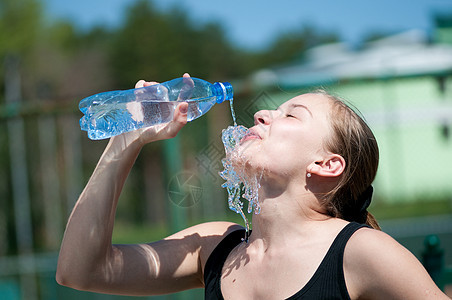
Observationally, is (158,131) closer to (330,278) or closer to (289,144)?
(289,144)

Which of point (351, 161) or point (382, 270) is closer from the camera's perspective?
point (382, 270)

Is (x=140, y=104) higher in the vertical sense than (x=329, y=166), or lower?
higher

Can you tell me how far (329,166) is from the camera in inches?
72.1

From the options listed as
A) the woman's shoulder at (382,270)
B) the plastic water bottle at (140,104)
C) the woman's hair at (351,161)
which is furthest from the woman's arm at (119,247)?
the woman's shoulder at (382,270)

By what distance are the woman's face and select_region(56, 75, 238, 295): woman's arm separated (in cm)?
29

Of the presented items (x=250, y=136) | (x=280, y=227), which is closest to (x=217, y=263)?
(x=280, y=227)

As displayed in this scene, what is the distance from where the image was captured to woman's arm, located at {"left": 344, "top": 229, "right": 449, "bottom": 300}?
4.96 ft

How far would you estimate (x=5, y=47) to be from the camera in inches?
1114

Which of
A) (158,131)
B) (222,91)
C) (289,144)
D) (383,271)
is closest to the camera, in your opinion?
(383,271)

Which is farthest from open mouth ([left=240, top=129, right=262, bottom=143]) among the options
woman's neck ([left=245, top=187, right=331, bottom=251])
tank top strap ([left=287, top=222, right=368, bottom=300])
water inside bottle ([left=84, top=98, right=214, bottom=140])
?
tank top strap ([left=287, top=222, right=368, bottom=300])

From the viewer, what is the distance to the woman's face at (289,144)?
5.91ft

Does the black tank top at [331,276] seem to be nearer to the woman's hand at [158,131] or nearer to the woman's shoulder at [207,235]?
the woman's shoulder at [207,235]

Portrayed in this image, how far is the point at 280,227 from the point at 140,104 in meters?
0.75

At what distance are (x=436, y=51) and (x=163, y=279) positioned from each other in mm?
13602
